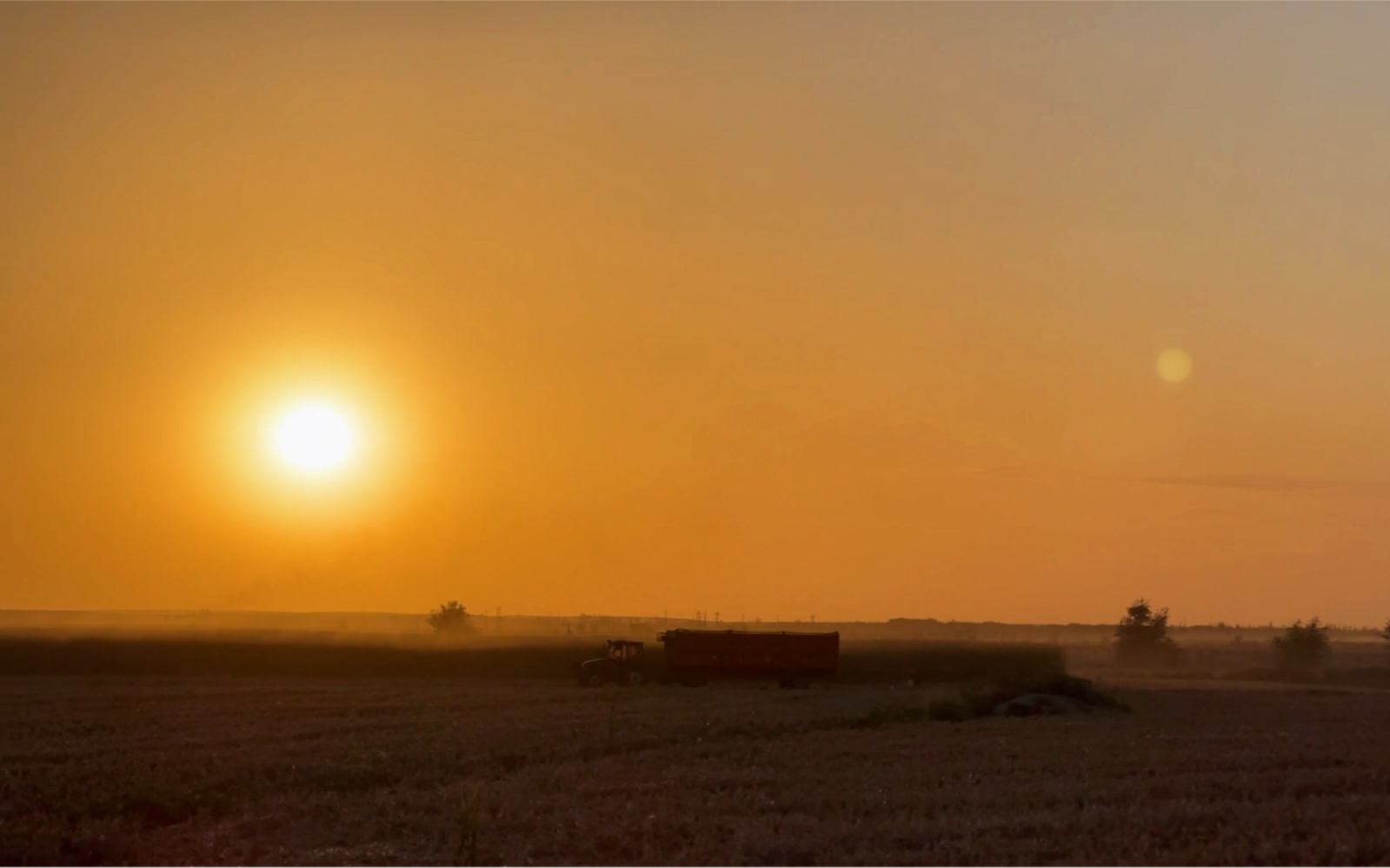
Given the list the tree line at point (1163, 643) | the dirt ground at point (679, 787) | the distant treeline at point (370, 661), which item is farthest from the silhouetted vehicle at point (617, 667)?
the tree line at point (1163, 643)

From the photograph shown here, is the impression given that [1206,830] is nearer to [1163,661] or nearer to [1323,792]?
[1323,792]

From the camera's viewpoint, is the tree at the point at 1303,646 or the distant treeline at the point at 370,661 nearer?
the distant treeline at the point at 370,661

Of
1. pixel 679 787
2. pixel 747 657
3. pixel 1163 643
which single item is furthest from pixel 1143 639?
pixel 679 787

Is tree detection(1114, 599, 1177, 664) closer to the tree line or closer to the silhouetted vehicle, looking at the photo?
the tree line

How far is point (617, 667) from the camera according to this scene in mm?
71500

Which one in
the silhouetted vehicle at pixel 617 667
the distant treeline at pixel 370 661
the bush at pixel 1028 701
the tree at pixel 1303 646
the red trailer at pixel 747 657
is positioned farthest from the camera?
the tree at pixel 1303 646

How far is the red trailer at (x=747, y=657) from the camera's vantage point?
73188 mm

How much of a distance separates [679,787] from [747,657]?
46766 mm

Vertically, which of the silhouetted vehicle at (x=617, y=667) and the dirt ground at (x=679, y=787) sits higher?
the silhouetted vehicle at (x=617, y=667)

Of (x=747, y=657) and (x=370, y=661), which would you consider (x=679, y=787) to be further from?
(x=370, y=661)

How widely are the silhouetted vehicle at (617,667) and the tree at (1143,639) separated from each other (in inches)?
2979

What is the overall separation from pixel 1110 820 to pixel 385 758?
1653 centimetres

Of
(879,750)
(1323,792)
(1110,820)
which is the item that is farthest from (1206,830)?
(879,750)

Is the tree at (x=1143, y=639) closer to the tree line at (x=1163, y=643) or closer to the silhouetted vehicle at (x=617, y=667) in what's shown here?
the tree line at (x=1163, y=643)
